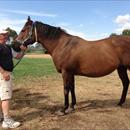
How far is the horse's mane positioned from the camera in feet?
23.7

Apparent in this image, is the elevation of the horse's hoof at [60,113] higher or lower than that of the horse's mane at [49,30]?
lower

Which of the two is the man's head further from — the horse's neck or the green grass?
the green grass

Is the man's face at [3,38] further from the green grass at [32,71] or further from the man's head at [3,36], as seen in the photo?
the green grass at [32,71]

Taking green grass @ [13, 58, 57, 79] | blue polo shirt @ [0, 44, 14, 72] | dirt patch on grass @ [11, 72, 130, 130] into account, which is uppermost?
blue polo shirt @ [0, 44, 14, 72]

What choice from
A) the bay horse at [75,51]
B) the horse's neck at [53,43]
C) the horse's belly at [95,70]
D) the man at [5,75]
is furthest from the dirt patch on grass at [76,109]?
the horse's neck at [53,43]

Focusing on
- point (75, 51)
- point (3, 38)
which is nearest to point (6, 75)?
point (3, 38)

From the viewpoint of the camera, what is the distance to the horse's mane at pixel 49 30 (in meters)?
7.22

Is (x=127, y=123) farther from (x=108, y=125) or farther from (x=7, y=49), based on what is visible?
(x=7, y=49)

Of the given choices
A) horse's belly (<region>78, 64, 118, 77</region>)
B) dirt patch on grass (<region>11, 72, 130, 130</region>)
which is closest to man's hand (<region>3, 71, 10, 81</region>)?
dirt patch on grass (<region>11, 72, 130, 130</region>)

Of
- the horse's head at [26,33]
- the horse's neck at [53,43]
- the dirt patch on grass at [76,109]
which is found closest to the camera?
the dirt patch on grass at [76,109]

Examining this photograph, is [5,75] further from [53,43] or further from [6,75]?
[53,43]

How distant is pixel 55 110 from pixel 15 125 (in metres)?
1.61

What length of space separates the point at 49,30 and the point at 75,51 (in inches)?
34.2

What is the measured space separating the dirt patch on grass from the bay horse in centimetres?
63
